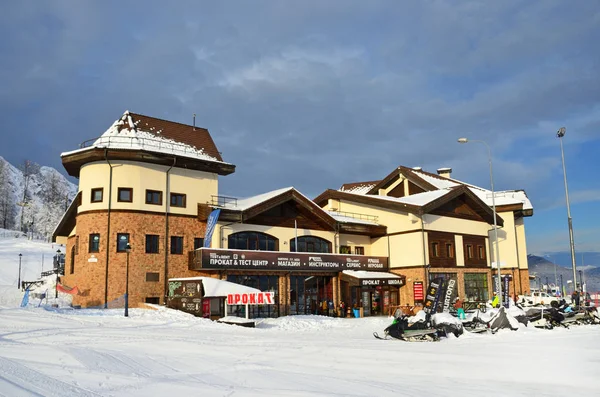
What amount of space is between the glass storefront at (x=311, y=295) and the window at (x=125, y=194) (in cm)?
1192

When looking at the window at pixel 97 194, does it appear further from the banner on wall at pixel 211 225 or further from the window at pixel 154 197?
the banner on wall at pixel 211 225

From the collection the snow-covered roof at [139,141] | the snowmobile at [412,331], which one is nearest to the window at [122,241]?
the snow-covered roof at [139,141]

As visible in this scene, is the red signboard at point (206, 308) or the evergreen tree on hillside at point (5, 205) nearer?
the red signboard at point (206, 308)

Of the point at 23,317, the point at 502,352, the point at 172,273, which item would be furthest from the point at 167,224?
the point at 502,352

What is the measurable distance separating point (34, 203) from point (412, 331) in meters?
133

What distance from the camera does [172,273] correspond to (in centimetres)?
3200

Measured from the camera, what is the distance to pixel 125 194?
31641mm

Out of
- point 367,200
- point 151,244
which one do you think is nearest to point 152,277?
point 151,244

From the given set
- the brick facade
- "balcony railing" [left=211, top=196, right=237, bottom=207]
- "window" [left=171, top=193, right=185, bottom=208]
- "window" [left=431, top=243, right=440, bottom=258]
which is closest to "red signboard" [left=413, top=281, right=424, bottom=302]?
"window" [left=431, top=243, right=440, bottom=258]

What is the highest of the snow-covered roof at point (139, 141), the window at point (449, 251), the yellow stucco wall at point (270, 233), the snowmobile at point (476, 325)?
the snow-covered roof at point (139, 141)

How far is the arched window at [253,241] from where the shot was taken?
3439cm

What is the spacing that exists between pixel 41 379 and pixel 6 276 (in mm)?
56227

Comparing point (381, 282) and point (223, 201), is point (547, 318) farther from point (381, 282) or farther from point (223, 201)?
point (223, 201)

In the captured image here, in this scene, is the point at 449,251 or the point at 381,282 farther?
the point at 449,251
